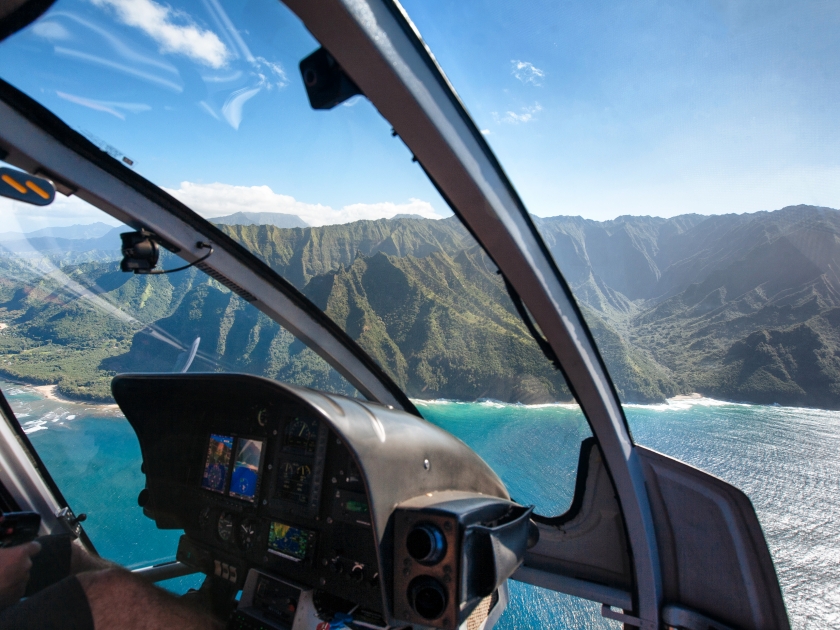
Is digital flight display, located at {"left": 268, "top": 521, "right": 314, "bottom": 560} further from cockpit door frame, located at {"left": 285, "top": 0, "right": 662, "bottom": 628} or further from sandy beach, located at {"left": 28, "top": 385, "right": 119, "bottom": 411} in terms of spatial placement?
cockpit door frame, located at {"left": 285, "top": 0, "right": 662, "bottom": 628}

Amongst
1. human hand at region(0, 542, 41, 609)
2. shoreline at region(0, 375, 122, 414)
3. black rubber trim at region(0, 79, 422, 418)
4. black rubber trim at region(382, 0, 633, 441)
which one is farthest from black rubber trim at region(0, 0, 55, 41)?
human hand at region(0, 542, 41, 609)

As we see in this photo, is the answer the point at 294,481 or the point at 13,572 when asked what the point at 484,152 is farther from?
the point at 13,572

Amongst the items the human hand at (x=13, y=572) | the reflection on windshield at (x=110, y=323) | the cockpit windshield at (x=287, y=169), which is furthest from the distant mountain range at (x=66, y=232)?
the human hand at (x=13, y=572)

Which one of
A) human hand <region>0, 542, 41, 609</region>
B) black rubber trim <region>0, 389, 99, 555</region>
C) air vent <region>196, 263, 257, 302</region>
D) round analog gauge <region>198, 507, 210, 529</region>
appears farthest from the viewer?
round analog gauge <region>198, 507, 210, 529</region>

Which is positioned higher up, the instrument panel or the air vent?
the air vent

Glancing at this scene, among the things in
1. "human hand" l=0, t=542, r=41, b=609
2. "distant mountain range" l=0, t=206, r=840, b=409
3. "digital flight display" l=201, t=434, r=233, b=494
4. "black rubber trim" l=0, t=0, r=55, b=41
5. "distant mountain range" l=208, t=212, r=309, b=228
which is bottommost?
"human hand" l=0, t=542, r=41, b=609

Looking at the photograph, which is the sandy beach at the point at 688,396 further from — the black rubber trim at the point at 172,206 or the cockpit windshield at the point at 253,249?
the black rubber trim at the point at 172,206
